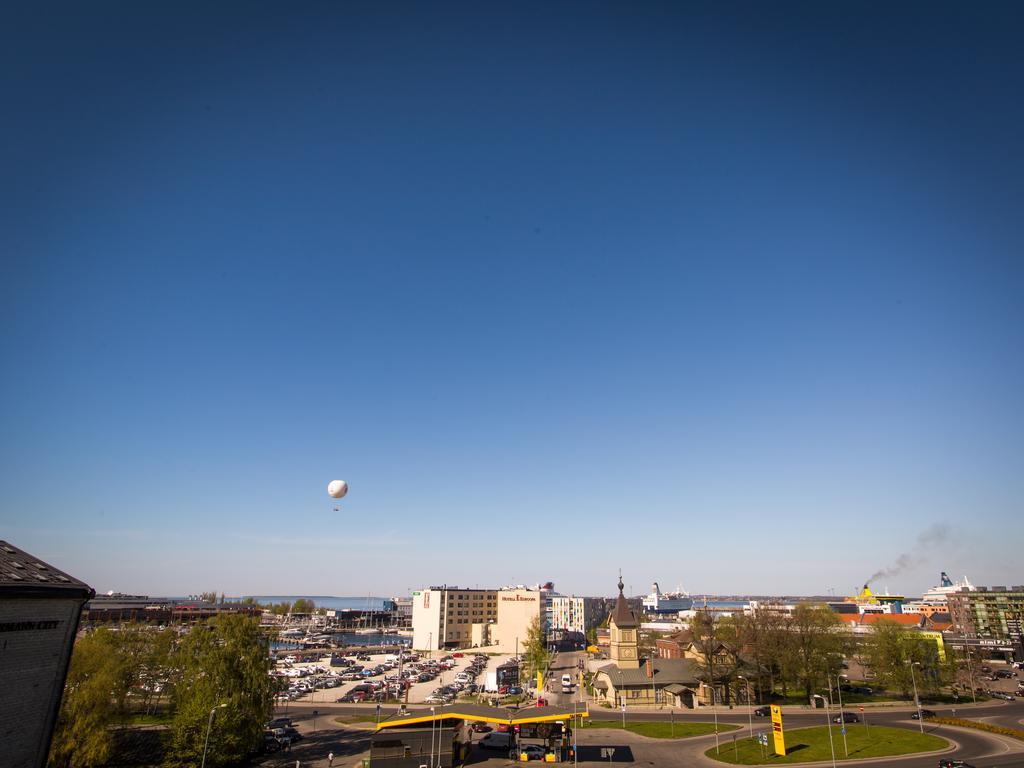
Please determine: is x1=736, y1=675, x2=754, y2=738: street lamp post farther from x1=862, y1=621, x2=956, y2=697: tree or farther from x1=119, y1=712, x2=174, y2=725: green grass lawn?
x1=119, y1=712, x2=174, y2=725: green grass lawn

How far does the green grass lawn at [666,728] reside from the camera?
50.0 metres

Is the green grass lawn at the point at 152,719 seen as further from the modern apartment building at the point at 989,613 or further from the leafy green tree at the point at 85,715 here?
the modern apartment building at the point at 989,613

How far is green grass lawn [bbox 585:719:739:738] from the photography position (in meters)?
50.0

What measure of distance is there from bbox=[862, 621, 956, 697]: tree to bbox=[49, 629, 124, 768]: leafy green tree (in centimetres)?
7803

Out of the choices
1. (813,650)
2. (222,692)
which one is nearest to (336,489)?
(222,692)

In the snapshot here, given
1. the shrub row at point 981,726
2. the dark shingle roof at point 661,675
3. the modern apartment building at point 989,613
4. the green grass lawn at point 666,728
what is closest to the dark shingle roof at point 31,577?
the green grass lawn at point 666,728

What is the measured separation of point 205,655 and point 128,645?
19434mm

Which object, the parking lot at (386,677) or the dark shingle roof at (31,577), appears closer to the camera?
the dark shingle roof at (31,577)

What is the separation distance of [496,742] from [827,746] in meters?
27.1

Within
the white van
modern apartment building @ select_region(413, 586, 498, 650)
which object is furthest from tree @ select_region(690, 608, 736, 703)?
modern apartment building @ select_region(413, 586, 498, 650)

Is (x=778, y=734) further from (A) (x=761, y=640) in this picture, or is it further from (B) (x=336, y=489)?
(B) (x=336, y=489)

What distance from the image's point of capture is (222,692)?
39.5 meters

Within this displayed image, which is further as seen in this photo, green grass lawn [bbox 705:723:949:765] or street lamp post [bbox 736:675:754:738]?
street lamp post [bbox 736:675:754:738]

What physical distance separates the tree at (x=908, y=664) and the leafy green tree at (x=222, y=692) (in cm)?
6826
